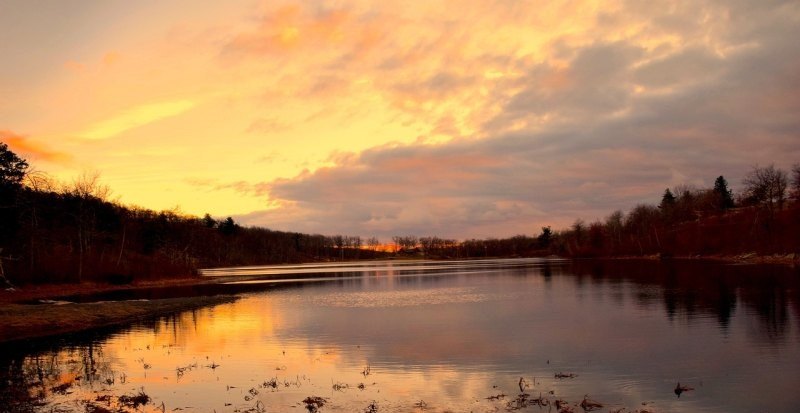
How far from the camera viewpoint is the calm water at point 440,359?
63.4 ft

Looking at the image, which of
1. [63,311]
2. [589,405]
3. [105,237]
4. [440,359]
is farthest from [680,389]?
[105,237]

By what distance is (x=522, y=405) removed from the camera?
1802 centimetres

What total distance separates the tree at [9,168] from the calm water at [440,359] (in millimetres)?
31550

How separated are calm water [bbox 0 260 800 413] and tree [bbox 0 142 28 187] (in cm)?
3155

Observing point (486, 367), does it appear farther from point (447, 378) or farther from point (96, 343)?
point (96, 343)

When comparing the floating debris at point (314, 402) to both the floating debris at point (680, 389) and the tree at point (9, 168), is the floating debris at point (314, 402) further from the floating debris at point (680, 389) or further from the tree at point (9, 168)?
the tree at point (9, 168)

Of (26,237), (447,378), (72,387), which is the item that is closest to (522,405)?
(447,378)

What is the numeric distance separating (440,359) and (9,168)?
2393 inches

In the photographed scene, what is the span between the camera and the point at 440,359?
87.8ft

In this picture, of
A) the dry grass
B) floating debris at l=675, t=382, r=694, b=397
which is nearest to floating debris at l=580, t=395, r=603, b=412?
floating debris at l=675, t=382, r=694, b=397

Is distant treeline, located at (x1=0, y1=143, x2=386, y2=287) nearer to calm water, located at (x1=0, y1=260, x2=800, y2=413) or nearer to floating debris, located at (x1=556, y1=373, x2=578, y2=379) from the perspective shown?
calm water, located at (x1=0, y1=260, x2=800, y2=413)

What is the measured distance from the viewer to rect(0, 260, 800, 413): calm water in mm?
19312

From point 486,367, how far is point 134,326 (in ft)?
101

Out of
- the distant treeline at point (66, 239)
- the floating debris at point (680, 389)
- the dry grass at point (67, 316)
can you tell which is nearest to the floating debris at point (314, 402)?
the floating debris at point (680, 389)
